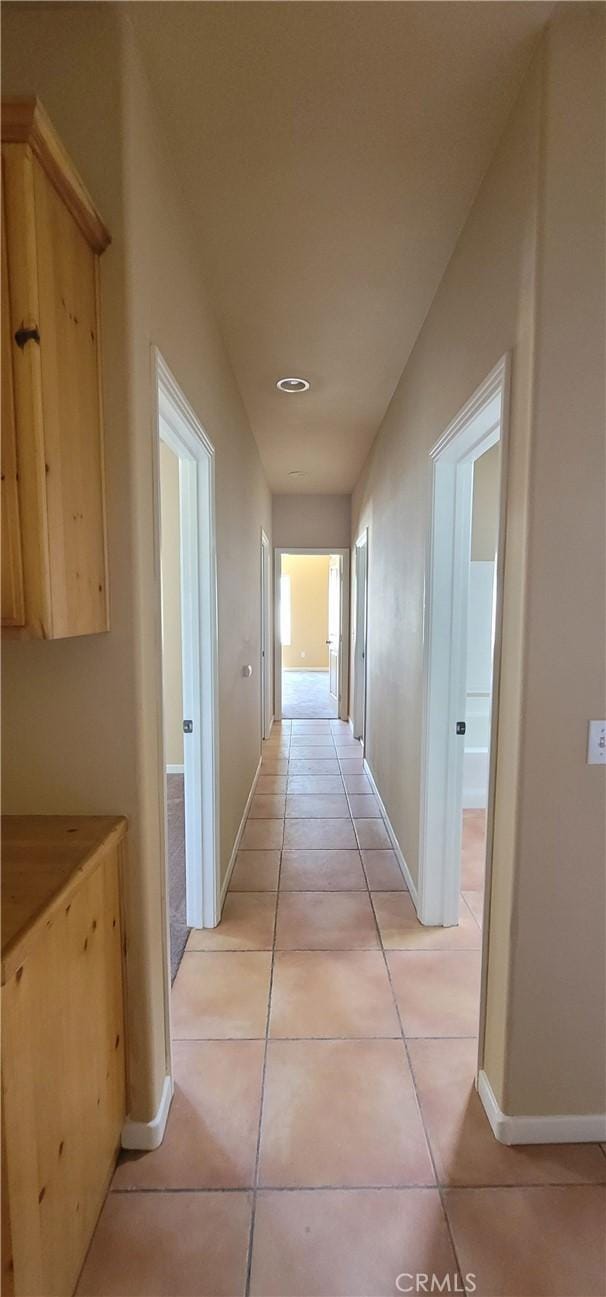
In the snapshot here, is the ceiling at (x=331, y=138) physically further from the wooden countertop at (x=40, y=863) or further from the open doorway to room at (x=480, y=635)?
the wooden countertop at (x=40, y=863)

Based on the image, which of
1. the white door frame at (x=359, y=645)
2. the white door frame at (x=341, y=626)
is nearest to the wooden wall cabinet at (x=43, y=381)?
the white door frame at (x=359, y=645)

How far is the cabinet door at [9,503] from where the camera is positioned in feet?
3.03

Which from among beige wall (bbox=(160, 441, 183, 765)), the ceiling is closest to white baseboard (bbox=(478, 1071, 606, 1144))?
the ceiling

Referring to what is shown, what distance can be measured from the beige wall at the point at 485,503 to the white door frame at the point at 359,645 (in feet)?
3.42

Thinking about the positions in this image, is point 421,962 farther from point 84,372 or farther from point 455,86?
point 455,86

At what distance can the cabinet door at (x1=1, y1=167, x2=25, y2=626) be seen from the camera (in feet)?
3.03

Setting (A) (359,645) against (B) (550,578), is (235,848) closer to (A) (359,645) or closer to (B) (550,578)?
(B) (550,578)

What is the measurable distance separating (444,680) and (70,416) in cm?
167

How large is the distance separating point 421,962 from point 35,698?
1.75 m

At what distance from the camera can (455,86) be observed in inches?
50.2

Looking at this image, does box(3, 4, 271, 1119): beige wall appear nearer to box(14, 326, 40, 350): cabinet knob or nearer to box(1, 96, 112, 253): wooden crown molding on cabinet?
box(1, 96, 112, 253): wooden crown molding on cabinet

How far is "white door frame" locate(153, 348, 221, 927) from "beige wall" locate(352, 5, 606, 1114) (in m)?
1.09

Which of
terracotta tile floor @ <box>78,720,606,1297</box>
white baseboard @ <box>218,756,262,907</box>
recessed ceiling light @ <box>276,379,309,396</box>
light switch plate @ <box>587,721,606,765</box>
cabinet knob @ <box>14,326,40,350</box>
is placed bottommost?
terracotta tile floor @ <box>78,720,606,1297</box>

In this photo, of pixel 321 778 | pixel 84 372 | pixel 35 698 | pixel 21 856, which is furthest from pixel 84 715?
pixel 321 778
